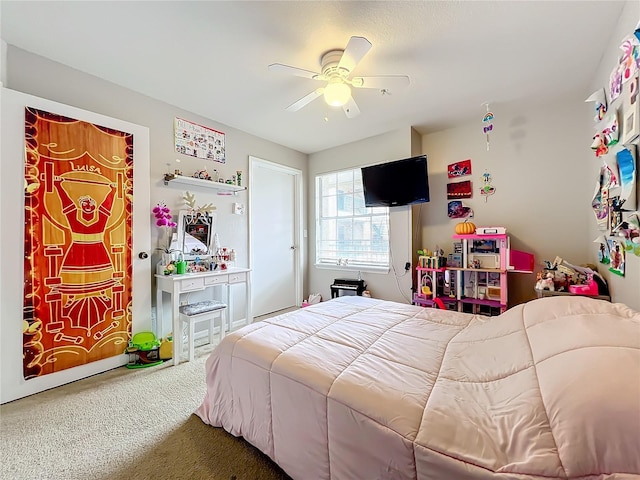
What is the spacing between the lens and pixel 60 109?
2152 mm

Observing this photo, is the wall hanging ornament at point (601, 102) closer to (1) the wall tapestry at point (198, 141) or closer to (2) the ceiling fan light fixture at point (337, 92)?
(2) the ceiling fan light fixture at point (337, 92)

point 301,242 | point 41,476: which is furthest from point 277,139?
point 41,476

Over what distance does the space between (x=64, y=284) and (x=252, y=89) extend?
228 cm

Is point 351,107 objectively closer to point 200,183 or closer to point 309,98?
point 309,98

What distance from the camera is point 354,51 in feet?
5.57

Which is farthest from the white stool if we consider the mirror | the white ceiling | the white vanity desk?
the white ceiling

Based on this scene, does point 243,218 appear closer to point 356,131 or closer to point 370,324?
point 356,131

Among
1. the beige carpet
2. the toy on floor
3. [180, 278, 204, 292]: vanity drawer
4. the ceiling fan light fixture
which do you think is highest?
the ceiling fan light fixture

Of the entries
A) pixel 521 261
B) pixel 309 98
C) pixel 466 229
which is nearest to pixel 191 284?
pixel 309 98

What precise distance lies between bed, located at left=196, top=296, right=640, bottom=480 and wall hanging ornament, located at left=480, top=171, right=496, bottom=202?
201 centimetres

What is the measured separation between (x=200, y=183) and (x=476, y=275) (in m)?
3.17

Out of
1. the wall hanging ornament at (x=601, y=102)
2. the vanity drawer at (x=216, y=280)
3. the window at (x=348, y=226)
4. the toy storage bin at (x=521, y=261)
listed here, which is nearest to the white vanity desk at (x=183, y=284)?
the vanity drawer at (x=216, y=280)

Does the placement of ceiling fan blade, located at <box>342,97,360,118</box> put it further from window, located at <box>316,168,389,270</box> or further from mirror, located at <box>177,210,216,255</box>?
mirror, located at <box>177,210,216,255</box>

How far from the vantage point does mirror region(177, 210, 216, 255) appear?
9.65 ft
